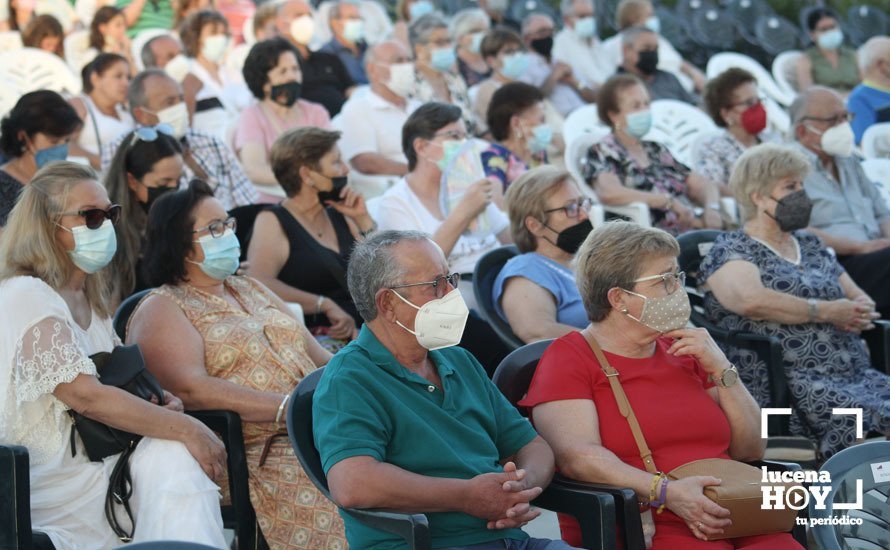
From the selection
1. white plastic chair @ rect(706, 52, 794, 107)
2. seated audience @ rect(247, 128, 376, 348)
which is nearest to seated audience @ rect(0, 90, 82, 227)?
seated audience @ rect(247, 128, 376, 348)

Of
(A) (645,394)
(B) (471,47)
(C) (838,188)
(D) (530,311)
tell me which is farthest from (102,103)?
(A) (645,394)

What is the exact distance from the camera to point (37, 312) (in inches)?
Result: 135

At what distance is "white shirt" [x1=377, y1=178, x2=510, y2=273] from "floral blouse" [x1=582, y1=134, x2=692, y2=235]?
108 cm

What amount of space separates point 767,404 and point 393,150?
10.7ft

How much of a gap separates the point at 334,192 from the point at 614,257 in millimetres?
1860

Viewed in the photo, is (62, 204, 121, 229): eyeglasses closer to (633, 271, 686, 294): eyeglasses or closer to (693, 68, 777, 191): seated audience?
(633, 271, 686, 294): eyeglasses

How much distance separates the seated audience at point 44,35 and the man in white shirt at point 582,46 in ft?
13.1

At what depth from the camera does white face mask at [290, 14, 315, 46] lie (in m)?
8.67

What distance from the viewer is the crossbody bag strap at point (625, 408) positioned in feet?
11.1

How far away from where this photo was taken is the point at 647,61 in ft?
30.2

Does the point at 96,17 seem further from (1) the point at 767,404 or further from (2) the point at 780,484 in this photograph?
(2) the point at 780,484

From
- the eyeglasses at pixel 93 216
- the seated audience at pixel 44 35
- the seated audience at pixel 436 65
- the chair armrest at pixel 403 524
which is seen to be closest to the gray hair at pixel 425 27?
the seated audience at pixel 436 65

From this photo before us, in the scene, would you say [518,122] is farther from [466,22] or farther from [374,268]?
[374,268]

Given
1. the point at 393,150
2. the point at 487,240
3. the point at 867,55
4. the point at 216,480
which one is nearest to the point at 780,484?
the point at 216,480
